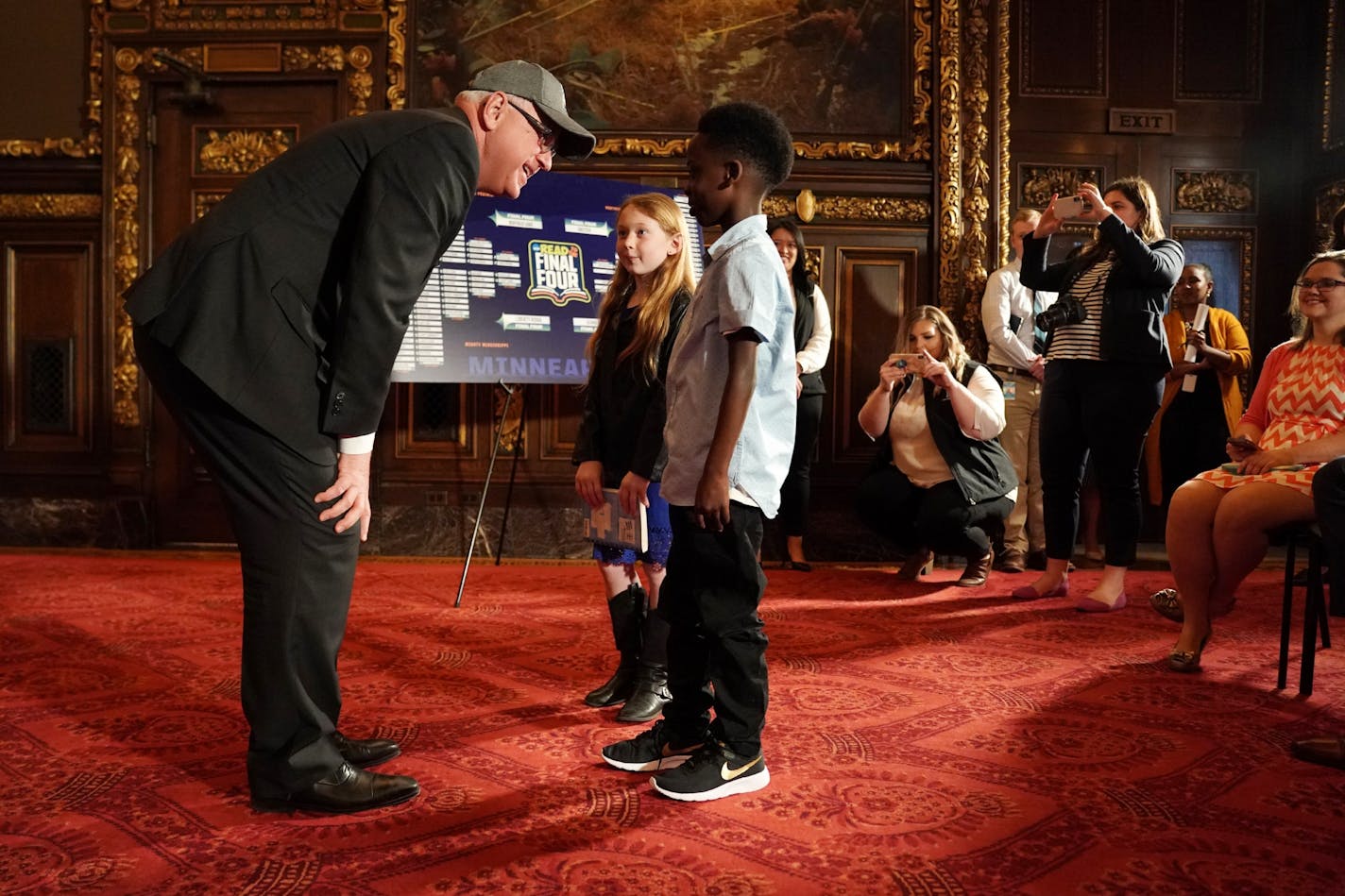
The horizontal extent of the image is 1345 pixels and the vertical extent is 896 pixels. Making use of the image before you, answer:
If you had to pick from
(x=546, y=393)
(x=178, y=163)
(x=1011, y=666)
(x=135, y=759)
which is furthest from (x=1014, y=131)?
(x=135, y=759)

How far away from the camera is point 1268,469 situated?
121 inches

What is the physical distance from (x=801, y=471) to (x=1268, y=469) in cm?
267

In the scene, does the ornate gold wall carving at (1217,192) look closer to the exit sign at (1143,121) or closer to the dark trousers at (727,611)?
the exit sign at (1143,121)

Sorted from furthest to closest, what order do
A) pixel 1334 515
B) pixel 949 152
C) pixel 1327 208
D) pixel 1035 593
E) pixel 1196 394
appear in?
pixel 949 152, pixel 1327 208, pixel 1196 394, pixel 1035 593, pixel 1334 515

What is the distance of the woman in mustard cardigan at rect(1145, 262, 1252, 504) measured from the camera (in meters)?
5.59

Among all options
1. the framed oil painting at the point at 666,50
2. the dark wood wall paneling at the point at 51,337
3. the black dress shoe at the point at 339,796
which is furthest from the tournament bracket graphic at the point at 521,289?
the black dress shoe at the point at 339,796

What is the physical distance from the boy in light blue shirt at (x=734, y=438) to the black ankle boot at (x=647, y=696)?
0.47 m

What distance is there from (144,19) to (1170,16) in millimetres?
6189

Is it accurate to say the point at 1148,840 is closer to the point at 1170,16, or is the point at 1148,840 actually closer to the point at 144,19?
the point at 1170,16

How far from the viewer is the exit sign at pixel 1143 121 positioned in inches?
243

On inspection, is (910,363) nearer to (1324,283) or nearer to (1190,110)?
(1324,283)

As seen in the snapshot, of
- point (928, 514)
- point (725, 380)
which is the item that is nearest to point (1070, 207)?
point (928, 514)

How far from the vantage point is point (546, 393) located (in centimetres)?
621

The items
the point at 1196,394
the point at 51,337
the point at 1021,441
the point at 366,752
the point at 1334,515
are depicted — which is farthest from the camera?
the point at 51,337
